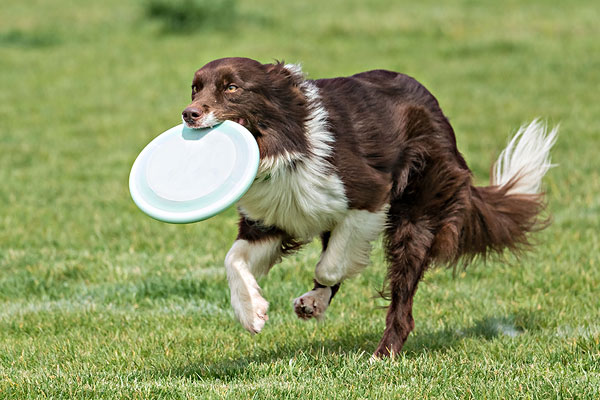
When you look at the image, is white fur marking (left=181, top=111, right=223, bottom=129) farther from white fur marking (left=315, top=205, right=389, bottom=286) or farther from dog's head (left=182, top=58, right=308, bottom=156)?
white fur marking (left=315, top=205, right=389, bottom=286)

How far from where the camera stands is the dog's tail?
552cm

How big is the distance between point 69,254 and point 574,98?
9181 mm

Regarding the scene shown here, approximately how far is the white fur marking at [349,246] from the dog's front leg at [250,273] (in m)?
→ 0.30

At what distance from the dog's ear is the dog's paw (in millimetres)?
1322

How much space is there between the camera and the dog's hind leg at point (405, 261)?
5039 mm

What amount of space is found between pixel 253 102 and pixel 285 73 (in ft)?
1.01

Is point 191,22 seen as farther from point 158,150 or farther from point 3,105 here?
point 158,150

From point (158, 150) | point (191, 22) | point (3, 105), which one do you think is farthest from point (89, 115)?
point (158, 150)

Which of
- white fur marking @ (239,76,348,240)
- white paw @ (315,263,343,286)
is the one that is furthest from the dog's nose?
white paw @ (315,263,343,286)

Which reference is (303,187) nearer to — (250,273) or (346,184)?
(346,184)

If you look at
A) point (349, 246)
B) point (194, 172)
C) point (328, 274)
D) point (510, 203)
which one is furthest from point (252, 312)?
point (510, 203)

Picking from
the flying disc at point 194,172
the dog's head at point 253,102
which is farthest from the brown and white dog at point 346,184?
the flying disc at point 194,172

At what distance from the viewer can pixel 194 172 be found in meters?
4.56

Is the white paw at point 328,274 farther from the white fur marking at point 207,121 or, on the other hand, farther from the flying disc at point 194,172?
the white fur marking at point 207,121
